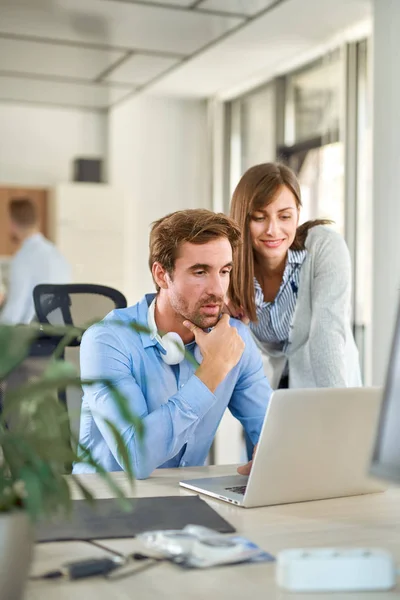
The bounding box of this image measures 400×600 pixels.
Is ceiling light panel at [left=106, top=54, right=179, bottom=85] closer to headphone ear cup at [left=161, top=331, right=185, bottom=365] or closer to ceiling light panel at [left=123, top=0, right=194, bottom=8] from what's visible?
ceiling light panel at [left=123, top=0, right=194, bottom=8]

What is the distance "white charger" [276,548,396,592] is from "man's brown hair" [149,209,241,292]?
1.15 m

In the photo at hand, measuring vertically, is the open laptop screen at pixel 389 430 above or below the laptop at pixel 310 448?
above

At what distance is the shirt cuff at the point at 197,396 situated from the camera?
1.83 metres

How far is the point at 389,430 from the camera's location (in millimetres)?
1008

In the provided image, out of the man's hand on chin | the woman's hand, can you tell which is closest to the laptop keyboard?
the man's hand on chin

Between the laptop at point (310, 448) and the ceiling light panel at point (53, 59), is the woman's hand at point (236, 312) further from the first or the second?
the ceiling light panel at point (53, 59)

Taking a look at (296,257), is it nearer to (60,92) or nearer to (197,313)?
(197,313)

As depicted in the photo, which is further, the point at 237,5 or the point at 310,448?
the point at 237,5

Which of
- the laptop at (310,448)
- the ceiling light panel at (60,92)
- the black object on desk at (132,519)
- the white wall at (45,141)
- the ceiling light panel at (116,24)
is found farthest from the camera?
the white wall at (45,141)

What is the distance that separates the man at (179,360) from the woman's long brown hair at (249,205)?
28 centimetres

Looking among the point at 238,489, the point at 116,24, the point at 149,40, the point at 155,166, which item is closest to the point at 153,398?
the point at 238,489

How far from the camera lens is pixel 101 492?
158 centimetres

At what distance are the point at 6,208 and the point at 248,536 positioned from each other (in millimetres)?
6021

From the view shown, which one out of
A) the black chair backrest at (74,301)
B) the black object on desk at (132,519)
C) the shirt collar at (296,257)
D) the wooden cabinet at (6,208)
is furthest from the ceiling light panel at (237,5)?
the black object on desk at (132,519)
